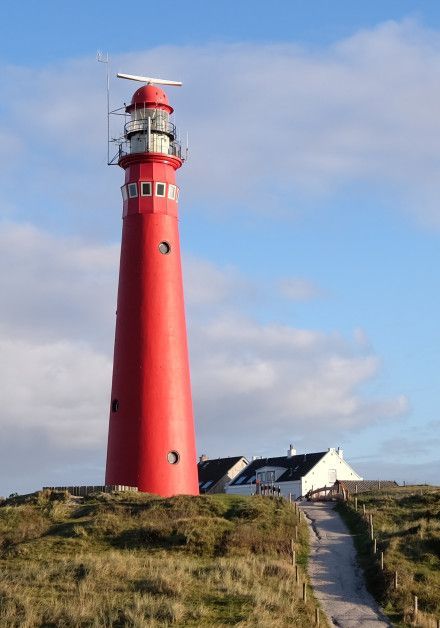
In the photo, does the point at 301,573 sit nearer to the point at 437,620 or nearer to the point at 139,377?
the point at 437,620

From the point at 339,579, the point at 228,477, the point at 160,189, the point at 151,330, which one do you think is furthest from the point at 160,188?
the point at 228,477

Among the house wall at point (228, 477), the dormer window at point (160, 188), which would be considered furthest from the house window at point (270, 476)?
the dormer window at point (160, 188)

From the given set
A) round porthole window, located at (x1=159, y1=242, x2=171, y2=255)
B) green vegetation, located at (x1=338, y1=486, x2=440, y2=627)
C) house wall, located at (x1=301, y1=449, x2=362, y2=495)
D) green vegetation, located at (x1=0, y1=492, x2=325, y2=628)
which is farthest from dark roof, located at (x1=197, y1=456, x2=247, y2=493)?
round porthole window, located at (x1=159, y1=242, x2=171, y2=255)

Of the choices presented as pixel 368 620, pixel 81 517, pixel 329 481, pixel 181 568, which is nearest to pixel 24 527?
pixel 81 517

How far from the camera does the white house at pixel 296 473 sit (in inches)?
3169

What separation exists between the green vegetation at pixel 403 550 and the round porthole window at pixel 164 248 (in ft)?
48.2

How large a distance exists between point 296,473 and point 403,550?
47.5 metres

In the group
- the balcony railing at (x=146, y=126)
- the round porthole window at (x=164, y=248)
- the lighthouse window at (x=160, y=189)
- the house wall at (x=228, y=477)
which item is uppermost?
the balcony railing at (x=146, y=126)

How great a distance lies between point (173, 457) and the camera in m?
42.5

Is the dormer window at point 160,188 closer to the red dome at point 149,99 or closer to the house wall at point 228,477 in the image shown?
the red dome at point 149,99

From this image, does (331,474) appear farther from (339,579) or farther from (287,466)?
(339,579)

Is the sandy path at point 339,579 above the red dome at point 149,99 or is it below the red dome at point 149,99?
below

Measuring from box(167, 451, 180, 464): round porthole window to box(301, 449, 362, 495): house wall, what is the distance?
38.3 m

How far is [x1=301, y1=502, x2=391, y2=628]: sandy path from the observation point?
2780 cm
